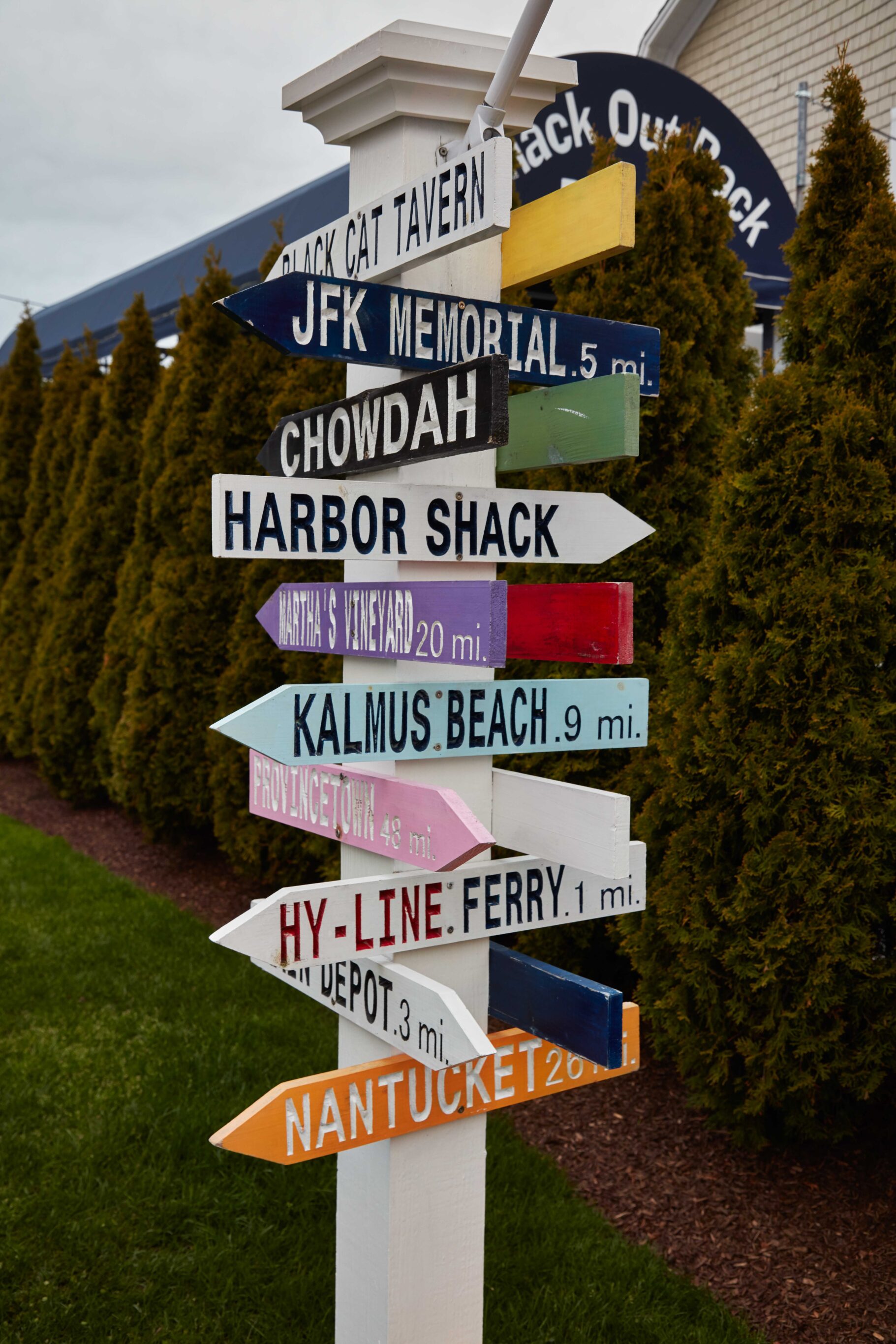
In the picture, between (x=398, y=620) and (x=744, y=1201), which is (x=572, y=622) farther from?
(x=744, y=1201)

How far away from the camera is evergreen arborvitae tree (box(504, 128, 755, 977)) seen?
454 centimetres

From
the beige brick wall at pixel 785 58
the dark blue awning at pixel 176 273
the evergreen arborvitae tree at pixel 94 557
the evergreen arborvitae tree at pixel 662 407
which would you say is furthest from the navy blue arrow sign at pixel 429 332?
the dark blue awning at pixel 176 273

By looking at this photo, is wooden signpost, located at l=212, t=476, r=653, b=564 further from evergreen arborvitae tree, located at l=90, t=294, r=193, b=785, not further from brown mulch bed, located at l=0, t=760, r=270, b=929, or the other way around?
evergreen arborvitae tree, located at l=90, t=294, r=193, b=785

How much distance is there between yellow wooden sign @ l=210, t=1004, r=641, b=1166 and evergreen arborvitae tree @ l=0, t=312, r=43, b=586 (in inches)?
407

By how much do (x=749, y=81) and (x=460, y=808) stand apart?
1078 cm

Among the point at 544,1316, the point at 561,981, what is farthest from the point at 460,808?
the point at 544,1316

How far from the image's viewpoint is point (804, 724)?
11.3ft

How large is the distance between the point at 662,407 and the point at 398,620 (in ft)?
9.82

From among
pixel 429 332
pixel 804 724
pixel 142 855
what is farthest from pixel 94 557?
pixel 429 332

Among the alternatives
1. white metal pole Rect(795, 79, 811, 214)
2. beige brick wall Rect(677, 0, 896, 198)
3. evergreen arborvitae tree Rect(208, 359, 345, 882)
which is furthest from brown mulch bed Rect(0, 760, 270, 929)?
beige brick wall Rect(677, 0, 896, 198)

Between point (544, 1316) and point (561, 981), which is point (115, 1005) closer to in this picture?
point (544, 1316)

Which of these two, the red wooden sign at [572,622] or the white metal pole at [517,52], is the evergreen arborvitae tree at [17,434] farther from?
the white metal pole at [517,52]

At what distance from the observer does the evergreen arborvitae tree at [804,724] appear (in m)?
3.36

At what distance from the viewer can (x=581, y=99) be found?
7098 millimetres
